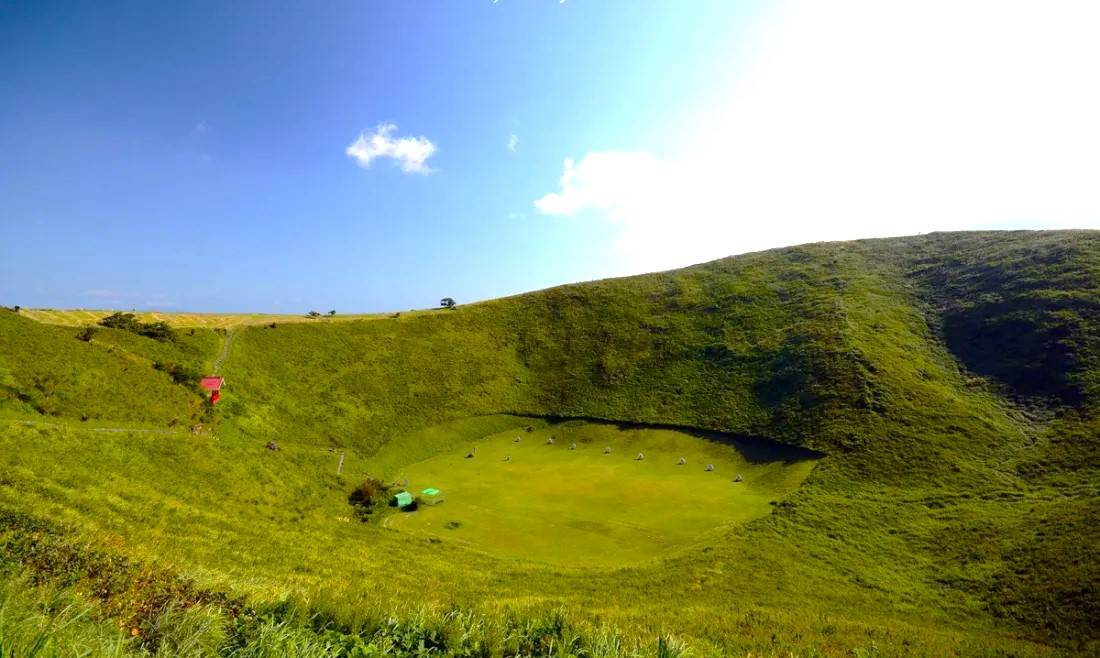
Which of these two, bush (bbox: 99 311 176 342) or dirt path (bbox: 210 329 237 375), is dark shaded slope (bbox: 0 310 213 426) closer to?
dirt path (bbox: 210 329 237 375)

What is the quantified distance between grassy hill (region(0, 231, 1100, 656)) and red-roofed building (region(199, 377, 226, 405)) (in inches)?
129

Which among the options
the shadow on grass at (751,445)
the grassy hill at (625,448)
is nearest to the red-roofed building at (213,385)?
the grassy hill at (625,448)

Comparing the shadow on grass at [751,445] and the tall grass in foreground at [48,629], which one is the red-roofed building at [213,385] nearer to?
the shadow on grass at [751,445]

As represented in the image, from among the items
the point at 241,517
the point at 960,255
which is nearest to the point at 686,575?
the point at 241,517

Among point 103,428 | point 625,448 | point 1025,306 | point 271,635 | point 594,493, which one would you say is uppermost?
point 1025,306

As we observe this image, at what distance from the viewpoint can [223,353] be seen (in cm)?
7119

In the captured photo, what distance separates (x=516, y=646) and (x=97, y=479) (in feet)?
84.5

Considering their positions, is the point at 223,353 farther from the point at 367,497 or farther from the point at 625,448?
the point at 625,448

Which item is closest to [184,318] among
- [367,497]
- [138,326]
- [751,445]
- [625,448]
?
[138,326]

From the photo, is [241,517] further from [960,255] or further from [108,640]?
[960,255]

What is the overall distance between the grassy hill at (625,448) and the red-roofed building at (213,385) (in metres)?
3.28

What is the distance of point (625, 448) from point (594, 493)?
15.0 metres

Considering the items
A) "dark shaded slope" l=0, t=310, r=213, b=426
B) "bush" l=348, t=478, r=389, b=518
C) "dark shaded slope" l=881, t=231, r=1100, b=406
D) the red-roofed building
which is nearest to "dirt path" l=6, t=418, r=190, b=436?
"dark shaded slope" l=0, t=310, r=213, b=426

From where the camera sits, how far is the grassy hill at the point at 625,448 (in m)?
12.0
